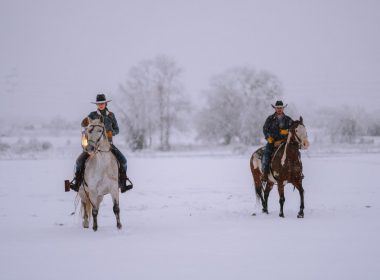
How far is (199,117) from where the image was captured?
61750 mm

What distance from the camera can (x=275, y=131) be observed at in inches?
481

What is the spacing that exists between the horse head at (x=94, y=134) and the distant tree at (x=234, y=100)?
164 ft

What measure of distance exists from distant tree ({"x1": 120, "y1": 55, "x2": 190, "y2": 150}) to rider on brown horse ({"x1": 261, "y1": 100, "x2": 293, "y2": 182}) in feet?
136

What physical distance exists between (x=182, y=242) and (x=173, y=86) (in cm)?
4859

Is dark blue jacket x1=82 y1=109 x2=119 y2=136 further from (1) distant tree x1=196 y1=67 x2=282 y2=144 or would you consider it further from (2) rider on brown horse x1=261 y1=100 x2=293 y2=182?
(1) distant tree x1=196 y1=67 x2=282 y2=144

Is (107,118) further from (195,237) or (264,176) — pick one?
(264,176)

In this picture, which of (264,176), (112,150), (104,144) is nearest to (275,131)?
(264,176)

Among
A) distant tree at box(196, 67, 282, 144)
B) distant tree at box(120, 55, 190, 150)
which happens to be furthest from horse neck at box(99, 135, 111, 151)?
distant tree at box(196, 67, 282, 144)

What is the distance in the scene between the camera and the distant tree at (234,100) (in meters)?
59.7

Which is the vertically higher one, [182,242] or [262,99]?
[262,99]

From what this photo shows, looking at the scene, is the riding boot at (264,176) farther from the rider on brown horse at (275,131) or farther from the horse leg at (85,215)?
the horse leg at (85,215)

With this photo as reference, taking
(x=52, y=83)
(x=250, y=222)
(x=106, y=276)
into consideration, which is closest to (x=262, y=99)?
(x=250, y=222)

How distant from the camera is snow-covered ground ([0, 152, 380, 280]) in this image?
659cm

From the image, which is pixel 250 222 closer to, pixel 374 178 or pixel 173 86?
pixel 374 178
